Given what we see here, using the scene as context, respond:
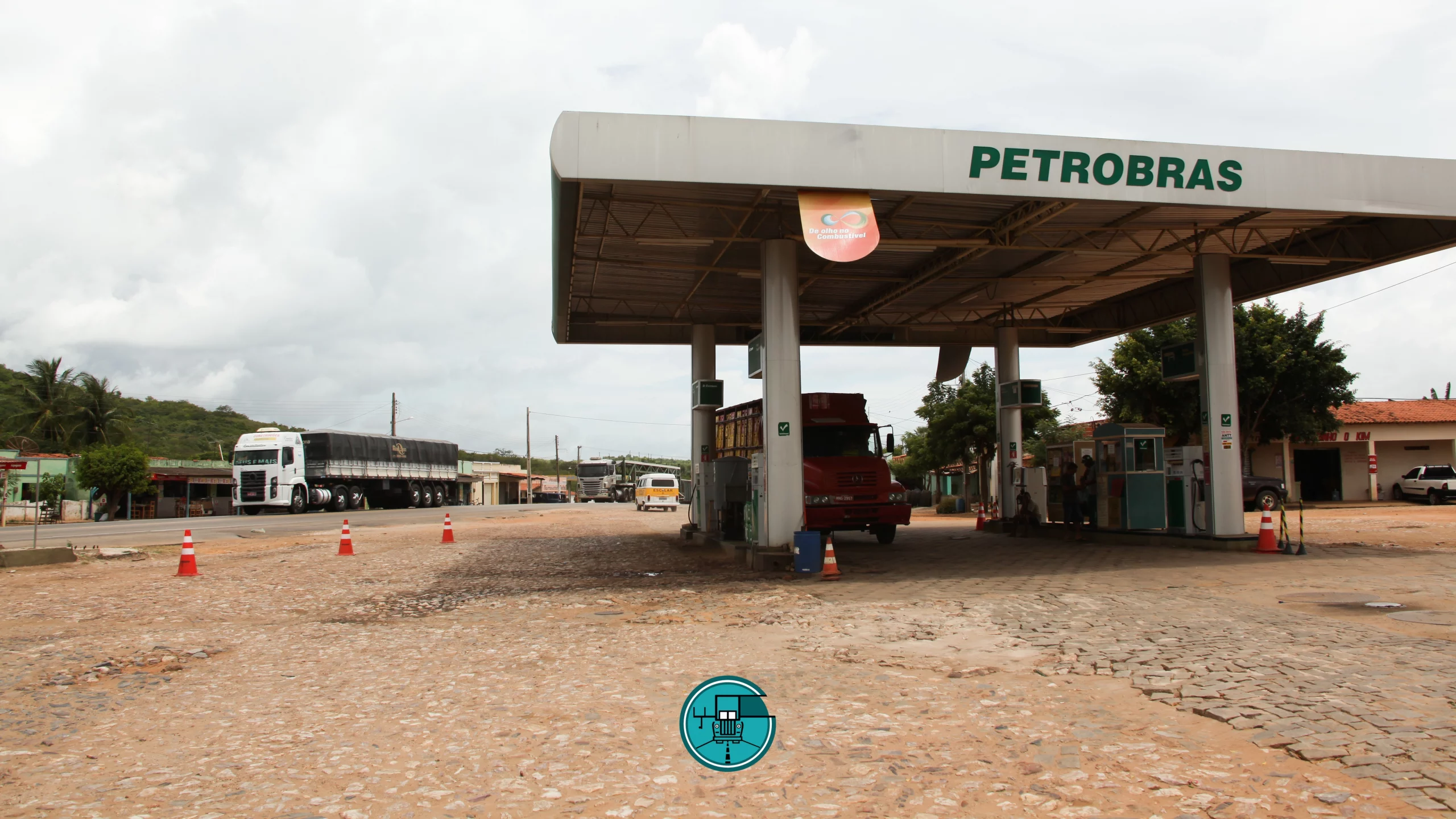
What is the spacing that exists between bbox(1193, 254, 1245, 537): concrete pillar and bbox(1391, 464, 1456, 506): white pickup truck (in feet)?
90.3

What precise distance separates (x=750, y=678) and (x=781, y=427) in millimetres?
7499

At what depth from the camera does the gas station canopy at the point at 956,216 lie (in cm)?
1218

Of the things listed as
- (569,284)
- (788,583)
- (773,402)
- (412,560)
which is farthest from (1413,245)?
(412,560)

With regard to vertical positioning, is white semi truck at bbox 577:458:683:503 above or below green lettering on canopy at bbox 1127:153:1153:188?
below

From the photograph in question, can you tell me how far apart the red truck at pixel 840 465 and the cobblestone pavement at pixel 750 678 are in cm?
424

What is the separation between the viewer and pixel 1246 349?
35594mm

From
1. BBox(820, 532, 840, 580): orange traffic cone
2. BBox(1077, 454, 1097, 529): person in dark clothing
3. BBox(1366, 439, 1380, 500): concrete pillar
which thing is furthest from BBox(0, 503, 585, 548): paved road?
BBox(1366, 439, 1380, 500): concrete pillar

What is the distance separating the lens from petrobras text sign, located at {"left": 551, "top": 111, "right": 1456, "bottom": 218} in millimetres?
11719

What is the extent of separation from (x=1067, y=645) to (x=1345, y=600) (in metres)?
4.17

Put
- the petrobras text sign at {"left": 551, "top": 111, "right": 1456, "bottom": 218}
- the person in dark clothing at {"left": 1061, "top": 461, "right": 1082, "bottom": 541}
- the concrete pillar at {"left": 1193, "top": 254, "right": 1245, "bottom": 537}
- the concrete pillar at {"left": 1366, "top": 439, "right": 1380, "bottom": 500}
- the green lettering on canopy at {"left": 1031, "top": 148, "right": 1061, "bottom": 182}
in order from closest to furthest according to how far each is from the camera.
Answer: the petrobras text sign at {"left": 551, "top": 111, "right": 1456, "bottom": 218}, the green lettering on canopy at {"left": 1031, "top": 148, "right": 1061, "bottom": 182}, the concrete pillar at {"left": 1193, "top": 254, "right": 1245, "bottom": 537}, the person in dark clothing at {"left": 1061, "top": 461, "right": 1082, "bottom": 541}, the concrete pillar at {"left": 1366, "top": 439, "right": 1380, "bottom": 500}

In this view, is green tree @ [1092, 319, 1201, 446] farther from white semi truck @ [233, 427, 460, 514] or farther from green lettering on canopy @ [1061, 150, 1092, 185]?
white semi truck @ [233, 427, 460, 514]

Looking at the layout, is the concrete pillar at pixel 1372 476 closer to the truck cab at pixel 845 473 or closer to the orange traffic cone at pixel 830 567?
the truck cab at pixel 845 473

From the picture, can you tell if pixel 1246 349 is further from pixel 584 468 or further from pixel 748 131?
pixel 584 468
